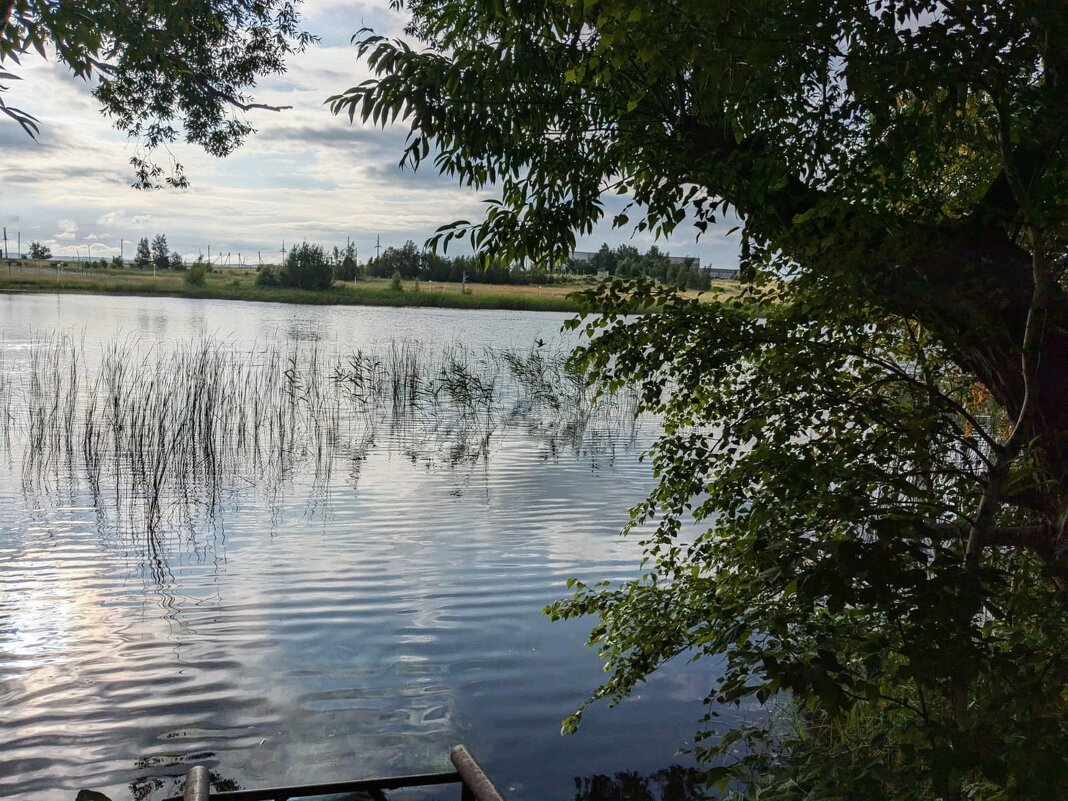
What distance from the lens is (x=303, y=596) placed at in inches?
288

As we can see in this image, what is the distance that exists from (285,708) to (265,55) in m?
10.1

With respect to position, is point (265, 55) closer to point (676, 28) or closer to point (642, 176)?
point (642, 176)

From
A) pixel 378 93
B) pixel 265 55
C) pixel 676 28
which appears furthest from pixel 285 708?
pixel 265 55

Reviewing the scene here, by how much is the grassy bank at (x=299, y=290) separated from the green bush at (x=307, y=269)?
80cm

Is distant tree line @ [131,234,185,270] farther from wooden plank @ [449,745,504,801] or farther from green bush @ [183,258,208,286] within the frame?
wooden plank @ [449,745,504,801]

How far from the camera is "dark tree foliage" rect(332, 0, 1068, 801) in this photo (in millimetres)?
2490

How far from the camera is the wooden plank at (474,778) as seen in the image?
8.56 feet

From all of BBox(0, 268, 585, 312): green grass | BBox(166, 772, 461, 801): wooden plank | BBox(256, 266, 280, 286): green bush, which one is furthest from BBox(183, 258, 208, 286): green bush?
BBox(166, 772, 461, 801): wooden plank

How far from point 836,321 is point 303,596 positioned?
5162 millimetres

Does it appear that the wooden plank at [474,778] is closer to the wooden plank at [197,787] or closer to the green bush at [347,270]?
the wooden plank at [197,787]

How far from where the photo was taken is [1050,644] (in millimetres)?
2811

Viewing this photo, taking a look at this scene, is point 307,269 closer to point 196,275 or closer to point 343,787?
point 196,275

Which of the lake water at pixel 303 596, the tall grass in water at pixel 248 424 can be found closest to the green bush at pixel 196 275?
the tall grass in water at pixel 248 424

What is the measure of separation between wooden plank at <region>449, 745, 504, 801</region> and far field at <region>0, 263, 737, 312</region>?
44152 mm
